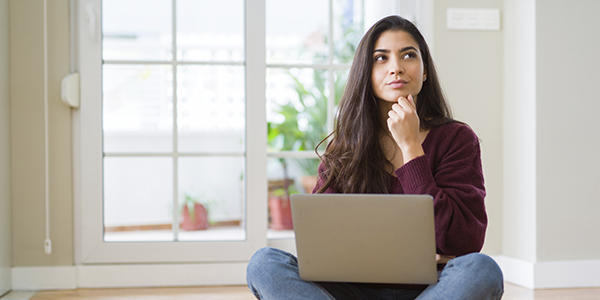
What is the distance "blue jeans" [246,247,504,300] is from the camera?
98 centimetres

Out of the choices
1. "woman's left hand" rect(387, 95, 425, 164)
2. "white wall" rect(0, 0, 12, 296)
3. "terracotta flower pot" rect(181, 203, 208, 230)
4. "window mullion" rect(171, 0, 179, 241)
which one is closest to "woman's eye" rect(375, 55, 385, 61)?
"woman's left hand" rect(387, 95, 425, 164)

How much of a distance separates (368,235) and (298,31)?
3.24 metres

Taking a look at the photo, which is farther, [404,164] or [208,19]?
[208,19]

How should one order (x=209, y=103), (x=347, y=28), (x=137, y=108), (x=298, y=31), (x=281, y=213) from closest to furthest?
(x=209, y=103) → (x=137, y=108) → (x=281, y=213) → (x=347, y=28) → (x=298, y=31)

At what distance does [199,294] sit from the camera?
2.07 meters

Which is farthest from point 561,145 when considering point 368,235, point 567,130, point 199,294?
point 199,294

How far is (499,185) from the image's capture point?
7.52 feet

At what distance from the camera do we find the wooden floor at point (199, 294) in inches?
78.3

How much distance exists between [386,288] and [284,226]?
96.9 inches

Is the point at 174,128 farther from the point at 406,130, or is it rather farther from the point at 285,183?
the point at 285,183

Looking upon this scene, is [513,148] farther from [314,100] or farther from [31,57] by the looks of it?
[31,57]

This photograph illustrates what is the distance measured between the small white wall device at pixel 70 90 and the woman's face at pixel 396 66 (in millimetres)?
1417

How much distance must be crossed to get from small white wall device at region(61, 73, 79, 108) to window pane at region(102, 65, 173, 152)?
703 mm

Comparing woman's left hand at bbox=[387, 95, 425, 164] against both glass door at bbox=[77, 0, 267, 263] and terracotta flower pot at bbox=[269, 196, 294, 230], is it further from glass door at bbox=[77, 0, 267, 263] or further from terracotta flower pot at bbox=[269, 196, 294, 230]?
terracotta flower pot at bbox=[269, 196, 294, 230]
